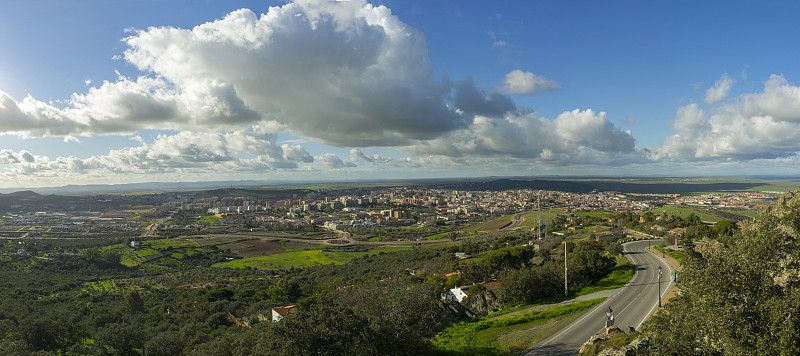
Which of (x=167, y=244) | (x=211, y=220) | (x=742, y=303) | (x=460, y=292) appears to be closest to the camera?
(x=742, y=303)

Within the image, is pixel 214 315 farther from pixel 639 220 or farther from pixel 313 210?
pixel 313 210

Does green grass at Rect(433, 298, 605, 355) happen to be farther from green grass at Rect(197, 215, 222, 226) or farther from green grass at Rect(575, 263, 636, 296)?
green grass at Rect(197, 215, 222, 226)

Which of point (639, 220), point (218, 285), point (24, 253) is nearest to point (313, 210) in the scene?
point (24, 253)

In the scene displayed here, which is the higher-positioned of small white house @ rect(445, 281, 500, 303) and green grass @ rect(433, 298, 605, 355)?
green grass @ rect(433, 298, 605, 355)

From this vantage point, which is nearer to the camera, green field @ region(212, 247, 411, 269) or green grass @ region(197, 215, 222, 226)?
green field @ region(212, 247, 411, 269)

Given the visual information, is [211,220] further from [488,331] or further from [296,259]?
[488,331]

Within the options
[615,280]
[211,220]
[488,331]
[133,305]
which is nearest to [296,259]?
[133,305]

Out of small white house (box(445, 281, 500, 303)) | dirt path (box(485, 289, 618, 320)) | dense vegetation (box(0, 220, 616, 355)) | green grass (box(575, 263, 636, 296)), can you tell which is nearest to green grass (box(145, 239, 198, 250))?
dense vegetation (box(0, 220, 616, 355))

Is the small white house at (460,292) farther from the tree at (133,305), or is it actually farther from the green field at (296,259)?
the green field at (296,259)
